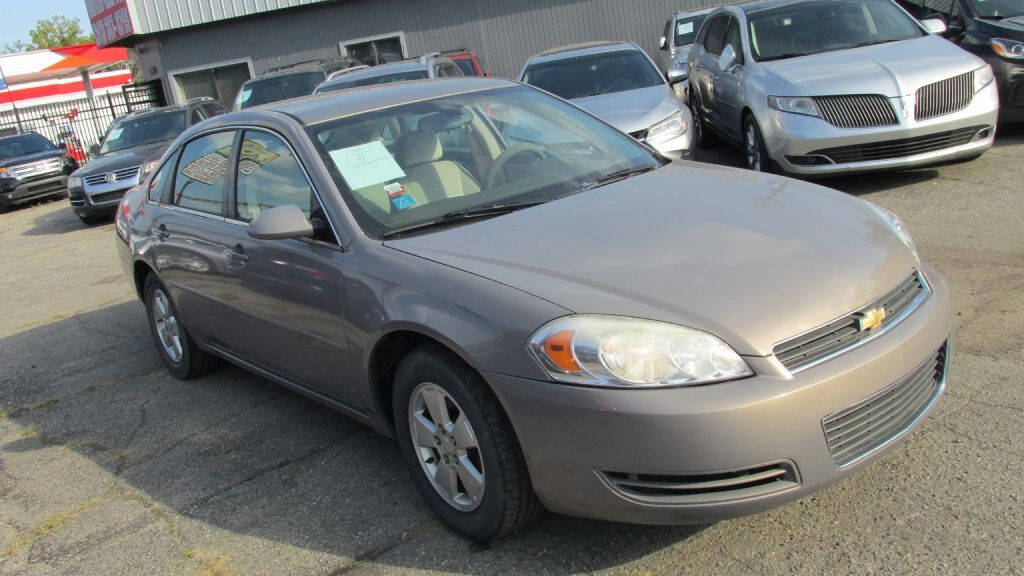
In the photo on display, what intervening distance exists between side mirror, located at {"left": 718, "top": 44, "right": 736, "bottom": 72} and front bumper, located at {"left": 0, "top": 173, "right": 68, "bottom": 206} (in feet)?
45.8

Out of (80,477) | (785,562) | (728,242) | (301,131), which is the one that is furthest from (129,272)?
(785,562)

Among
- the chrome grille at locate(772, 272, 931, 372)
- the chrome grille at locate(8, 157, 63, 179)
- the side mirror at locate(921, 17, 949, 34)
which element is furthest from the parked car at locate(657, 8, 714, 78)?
the chrome grille at locate(772, 272, 931, 372)

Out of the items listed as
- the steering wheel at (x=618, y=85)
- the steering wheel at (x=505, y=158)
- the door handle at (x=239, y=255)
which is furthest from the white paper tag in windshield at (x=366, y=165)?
the steering wheel at (x=618, y=85)

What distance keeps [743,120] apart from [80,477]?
6525 millimetres

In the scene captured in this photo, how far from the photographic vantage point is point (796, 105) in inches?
295

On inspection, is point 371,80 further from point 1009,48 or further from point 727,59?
point 1009,48

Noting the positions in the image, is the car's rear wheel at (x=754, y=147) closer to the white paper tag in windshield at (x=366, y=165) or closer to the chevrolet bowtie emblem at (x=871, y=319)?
the white paper tag in windshield at (x=366, y=165)

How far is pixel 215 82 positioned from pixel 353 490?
22.8m

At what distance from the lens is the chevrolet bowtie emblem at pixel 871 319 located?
2.85 m

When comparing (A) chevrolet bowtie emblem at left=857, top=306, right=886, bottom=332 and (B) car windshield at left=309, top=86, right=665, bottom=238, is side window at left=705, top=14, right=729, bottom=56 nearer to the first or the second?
(B) car windshield at left=309, top=86, right=665, bottom=238

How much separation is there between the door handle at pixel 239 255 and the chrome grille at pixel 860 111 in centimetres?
505

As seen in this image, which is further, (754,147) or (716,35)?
(716,35)

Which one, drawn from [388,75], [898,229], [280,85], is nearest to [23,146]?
[280,85]

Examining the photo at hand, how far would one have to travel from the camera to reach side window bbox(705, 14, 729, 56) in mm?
9867
